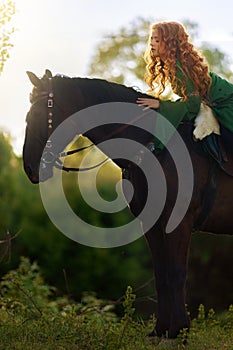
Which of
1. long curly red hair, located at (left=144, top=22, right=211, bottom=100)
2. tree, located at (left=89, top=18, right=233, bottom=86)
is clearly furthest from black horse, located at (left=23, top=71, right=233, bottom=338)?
tree, located at (left=89, top=18, right=233, bottom=86)

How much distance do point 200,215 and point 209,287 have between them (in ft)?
43.9

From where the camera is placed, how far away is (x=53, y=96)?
584cm

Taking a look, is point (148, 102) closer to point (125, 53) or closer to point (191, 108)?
point (191, 108)

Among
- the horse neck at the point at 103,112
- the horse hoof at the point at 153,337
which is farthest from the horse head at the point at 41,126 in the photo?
the horse hoof at the point at 153,337

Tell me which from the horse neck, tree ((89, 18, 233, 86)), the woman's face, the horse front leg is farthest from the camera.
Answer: tree ((89, 18, 233, 86))

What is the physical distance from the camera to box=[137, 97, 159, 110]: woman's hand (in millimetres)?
5812

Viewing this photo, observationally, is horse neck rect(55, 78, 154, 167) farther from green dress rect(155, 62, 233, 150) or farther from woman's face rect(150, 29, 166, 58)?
woman's face rect(150, 29, 166, 58)

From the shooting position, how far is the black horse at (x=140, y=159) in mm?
5777

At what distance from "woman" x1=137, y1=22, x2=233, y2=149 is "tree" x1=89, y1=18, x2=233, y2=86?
70.5ft

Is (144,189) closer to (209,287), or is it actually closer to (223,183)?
(223,183)

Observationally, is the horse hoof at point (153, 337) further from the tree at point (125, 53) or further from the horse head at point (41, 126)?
the tree at point (125, 53)

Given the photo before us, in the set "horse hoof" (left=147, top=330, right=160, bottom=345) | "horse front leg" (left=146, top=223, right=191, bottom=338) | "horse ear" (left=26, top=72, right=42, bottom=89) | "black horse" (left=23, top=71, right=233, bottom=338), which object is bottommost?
"horse hoof" (left=147, top=330, right=160, bottom=345)

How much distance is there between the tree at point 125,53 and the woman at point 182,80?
70.5ft

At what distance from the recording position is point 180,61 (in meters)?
5.92
